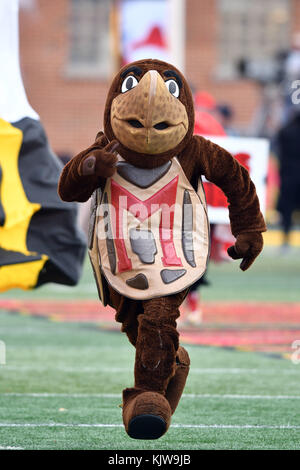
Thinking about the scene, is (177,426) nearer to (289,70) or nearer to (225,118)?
(225,118)

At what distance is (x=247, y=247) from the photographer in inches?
188

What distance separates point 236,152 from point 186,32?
16.3 m

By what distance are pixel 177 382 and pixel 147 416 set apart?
0.42 m

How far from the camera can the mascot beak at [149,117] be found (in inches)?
178

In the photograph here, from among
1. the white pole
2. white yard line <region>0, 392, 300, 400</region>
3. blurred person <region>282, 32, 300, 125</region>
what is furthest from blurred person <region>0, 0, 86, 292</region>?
blurred person <region>282, 32, 300, 125</region>

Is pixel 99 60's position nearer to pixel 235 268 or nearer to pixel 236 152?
pixel 235 268

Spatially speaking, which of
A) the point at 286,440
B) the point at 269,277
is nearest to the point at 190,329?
the point at 286,440

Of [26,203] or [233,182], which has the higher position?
[233,182]

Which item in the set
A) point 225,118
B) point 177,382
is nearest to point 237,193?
point 177,382

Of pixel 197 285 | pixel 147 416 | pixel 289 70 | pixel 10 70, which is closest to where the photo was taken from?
pixel 147 416

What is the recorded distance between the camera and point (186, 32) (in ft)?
79.6

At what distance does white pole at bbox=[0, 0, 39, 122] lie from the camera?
652 cm

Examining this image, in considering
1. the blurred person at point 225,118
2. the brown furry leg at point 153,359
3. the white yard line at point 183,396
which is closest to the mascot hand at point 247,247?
the brown furry leg at point 153,359

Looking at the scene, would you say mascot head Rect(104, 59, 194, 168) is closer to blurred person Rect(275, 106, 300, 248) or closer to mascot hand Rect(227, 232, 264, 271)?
mascot hand Rect(227, 232, 264, 271)
